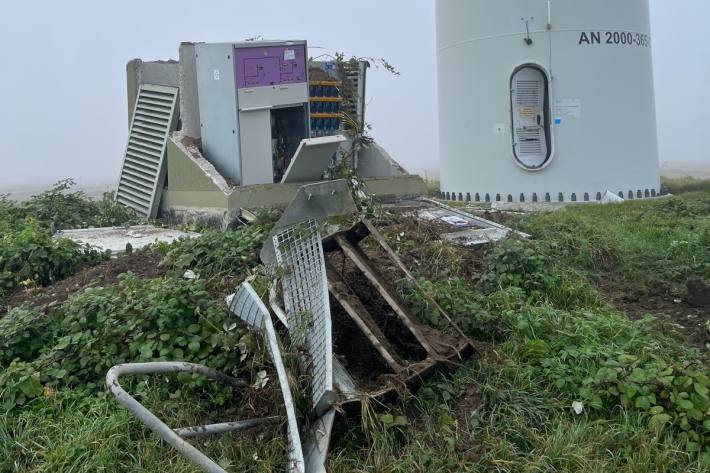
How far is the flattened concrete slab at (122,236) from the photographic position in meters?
6.00

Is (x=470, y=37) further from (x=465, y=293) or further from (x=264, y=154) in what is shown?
(x=465, y=293)

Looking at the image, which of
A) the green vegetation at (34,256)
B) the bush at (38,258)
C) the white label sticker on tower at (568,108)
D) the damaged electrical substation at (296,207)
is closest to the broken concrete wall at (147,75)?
the damaged electrical substation at (296,207)

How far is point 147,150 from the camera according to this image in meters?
7.45

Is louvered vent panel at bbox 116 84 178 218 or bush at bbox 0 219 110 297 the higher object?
louvered vent panel at bbox 116 84 178 218

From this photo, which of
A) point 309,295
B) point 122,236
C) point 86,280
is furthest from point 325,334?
point 122,236

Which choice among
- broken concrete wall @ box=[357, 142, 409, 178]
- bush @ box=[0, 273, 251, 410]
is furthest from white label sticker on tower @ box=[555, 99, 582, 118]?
bush @ box=[0, 273, 251, 410]

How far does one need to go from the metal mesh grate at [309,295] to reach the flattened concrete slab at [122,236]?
2208 millimetres

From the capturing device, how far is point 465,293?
4379 mm

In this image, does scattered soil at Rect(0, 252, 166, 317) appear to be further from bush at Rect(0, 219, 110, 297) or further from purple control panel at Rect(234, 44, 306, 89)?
purple control panel at Rect(234, 44, 306, 89)

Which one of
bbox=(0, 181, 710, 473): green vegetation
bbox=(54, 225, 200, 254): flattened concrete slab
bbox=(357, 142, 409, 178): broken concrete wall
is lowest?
bbox=(0, 181, 710, 473): green vegetation

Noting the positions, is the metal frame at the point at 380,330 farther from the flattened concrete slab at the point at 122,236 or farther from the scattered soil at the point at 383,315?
the flattened concrete slab at the point at 122,236

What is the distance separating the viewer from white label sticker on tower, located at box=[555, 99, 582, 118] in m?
10.3

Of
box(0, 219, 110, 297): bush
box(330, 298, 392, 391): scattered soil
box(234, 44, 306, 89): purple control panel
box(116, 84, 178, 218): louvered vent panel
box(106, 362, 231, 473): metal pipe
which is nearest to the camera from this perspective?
box(106, 362, 231, 473): metal pipe

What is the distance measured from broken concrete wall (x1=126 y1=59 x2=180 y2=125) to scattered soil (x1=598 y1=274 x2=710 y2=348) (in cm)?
476
